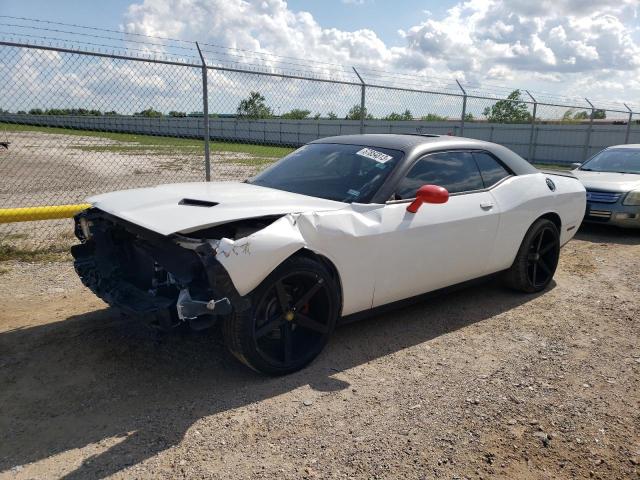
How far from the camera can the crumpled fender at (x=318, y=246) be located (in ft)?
9.25

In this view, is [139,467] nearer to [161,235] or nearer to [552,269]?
[161,235]

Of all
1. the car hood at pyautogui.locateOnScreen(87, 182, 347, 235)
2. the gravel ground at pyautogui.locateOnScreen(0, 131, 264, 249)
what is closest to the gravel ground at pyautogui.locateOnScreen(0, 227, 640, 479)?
the car hood at pyautogui.locateOnScreen(87, 182, 347, 235)

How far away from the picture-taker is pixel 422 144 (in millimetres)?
4105

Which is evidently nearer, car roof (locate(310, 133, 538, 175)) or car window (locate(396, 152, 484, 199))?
car window (locate(396, 152, 484, 199))

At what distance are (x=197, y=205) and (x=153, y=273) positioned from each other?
0.52 meters

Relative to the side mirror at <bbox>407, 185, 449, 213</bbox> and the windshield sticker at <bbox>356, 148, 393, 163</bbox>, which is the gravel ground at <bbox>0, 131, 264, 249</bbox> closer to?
the windshield sticker at <bbox>356, 148, 393, 163</bbox>

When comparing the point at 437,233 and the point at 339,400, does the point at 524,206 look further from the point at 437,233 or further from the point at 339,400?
the point at 339,400

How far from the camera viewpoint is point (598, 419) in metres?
2.96

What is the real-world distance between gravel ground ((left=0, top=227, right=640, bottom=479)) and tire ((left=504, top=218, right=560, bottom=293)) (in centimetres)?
44

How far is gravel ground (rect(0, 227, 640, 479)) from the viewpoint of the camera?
8.30 feet

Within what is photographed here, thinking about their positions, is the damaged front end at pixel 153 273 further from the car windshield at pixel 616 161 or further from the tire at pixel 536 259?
the car windshield at pixel 616 161

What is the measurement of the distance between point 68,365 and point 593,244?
6.88m

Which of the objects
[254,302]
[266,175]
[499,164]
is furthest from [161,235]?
[499,164]

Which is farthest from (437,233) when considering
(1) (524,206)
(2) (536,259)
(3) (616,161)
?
(3) (616,161)
